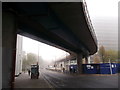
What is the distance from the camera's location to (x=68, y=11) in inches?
599

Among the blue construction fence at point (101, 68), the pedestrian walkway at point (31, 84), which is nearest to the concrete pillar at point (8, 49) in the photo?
the pedestrian walkway at point (31, 84)

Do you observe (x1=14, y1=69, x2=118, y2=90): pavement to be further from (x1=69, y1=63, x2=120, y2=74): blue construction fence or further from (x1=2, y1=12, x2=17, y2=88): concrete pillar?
(x1=69, y1=63, x2=120, y2=74): blue construction fence

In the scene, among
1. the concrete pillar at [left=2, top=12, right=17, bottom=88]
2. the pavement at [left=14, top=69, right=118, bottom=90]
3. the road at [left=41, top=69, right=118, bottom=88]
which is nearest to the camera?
the concrete pillar at [left=2, top=12, right=17, bottom=88]

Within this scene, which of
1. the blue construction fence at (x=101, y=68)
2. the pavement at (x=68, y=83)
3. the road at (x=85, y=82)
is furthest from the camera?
the blue construction fence at (x=101, y=68)

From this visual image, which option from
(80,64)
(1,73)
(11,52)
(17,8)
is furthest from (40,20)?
(80,64)

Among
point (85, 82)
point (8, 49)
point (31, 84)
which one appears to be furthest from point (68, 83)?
point (8, 49)

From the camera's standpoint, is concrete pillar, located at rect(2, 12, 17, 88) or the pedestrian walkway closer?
concrete pillar, located at rect(2, 12, 17, 88)

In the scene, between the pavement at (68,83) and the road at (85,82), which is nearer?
the pavement at (68,83)

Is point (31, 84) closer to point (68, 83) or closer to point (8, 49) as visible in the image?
point (68, 83)

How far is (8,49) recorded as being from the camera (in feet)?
45.9

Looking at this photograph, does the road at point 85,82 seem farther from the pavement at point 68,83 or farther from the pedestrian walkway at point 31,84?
the pedestrian walkway at point 31,84

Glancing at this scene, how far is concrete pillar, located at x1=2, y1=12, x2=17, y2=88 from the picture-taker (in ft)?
44.4

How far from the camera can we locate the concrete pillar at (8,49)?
13530mm

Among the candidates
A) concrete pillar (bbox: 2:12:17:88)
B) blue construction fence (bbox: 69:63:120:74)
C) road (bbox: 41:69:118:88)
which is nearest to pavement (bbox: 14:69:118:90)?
road (bbox: 41:69:118:88)
